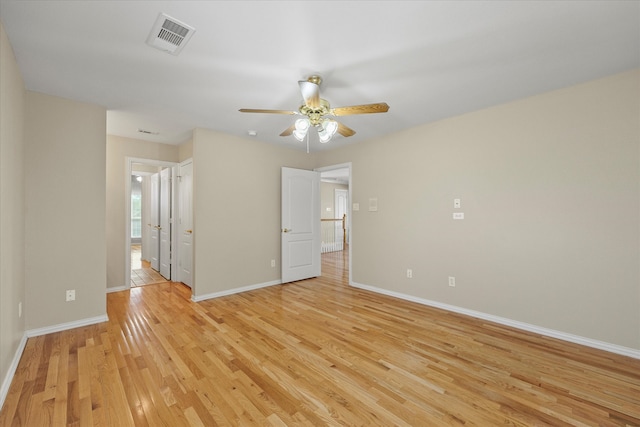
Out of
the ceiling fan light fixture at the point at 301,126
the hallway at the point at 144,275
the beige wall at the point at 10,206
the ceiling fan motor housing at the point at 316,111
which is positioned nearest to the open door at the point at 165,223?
the hallway at the point at 144,275

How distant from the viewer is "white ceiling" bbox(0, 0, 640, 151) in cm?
167

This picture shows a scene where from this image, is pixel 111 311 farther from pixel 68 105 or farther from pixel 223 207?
pixel 68 105

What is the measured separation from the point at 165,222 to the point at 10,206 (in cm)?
316

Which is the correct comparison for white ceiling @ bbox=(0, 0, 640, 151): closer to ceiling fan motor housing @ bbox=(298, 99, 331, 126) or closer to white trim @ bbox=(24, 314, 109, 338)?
ceiling fan motor housing @ bbox=(298, 99, 331, 126)

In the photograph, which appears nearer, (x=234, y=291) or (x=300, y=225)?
(x=234, y=291)

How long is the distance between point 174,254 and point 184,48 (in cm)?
395

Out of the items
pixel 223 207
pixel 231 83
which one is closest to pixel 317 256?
pixel 223 207

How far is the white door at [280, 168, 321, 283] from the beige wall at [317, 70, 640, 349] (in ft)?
5.39

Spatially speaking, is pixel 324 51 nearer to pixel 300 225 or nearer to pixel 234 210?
pixel 234 210

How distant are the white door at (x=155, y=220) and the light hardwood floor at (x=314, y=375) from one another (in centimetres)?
269

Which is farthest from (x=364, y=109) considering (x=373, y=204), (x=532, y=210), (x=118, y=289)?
(x=118, y=289)

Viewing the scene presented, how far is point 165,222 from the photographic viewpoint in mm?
5188

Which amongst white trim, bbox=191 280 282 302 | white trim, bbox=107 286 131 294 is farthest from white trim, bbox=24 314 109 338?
white trim, bbox=107 286 131 294

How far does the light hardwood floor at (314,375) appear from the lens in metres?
1.66
